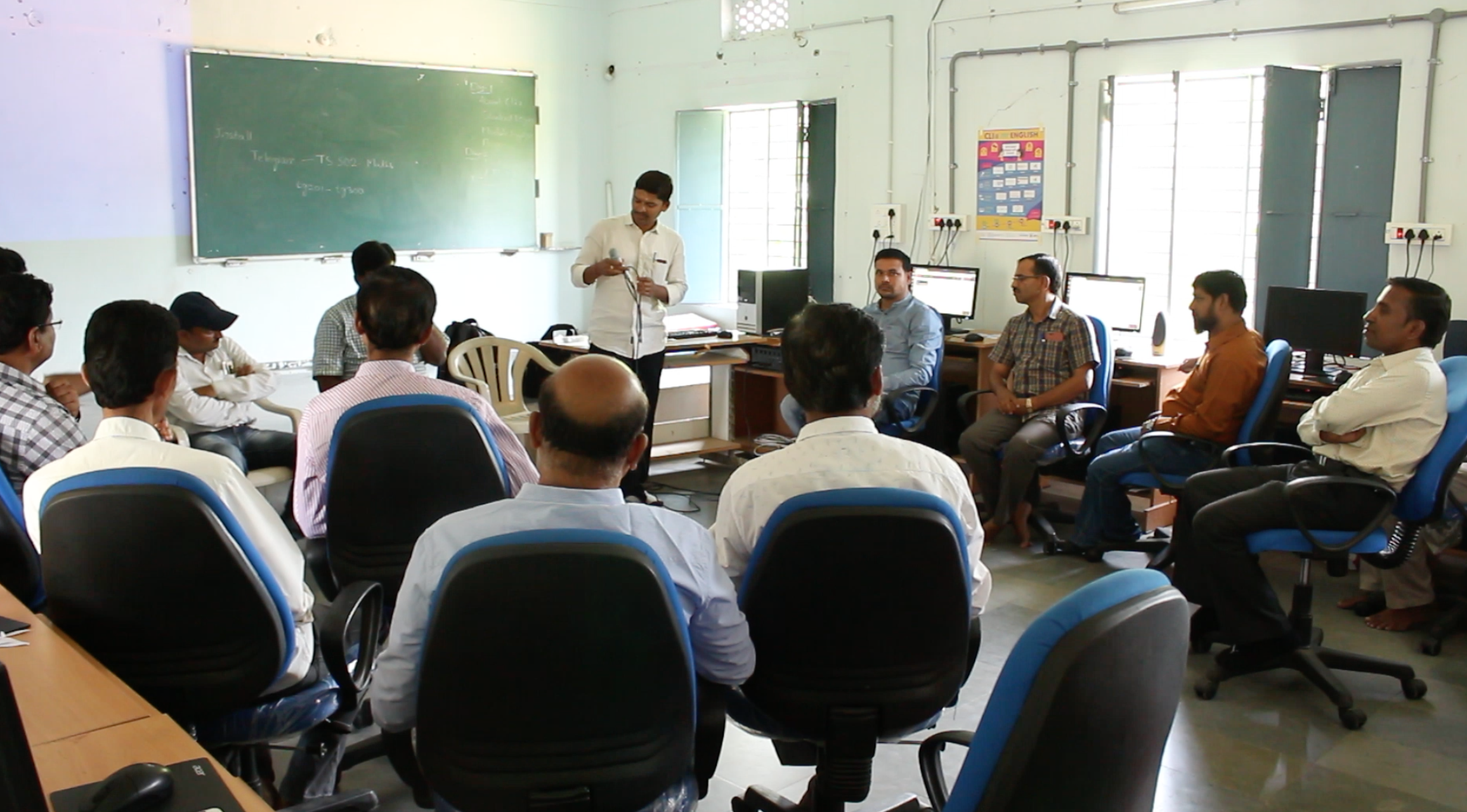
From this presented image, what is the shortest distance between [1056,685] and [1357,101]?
4588mm

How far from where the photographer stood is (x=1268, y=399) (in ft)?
13.6

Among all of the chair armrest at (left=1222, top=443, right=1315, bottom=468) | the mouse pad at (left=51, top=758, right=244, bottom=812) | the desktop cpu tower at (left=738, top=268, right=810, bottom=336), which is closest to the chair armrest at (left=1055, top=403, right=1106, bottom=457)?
the chair armrest at (left=1222, top=443, right=1315, bottom=468)

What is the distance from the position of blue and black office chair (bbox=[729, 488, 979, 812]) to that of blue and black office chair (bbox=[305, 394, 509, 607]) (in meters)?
0.83

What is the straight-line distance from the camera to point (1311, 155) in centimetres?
507

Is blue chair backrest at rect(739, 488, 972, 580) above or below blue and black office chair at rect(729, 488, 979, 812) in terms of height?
above

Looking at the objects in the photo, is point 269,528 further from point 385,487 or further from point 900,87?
point 900,87

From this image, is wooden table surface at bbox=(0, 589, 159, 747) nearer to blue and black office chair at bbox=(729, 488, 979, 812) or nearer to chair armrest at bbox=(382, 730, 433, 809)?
chair armrest at bbox=(382, 730, 433, 809)

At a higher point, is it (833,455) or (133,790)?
(833,455)

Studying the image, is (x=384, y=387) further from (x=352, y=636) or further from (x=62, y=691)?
(x=62, y=691)

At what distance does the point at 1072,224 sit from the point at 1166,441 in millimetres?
1711

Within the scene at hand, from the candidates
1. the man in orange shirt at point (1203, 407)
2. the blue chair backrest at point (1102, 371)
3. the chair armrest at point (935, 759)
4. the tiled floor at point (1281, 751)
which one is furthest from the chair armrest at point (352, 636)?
the blue chair backrest at point (1102, 371)

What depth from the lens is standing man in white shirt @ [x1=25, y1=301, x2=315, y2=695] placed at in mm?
2258

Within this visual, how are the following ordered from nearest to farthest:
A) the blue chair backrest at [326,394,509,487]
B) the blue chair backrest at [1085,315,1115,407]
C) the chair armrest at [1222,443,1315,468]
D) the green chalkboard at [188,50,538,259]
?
the blue chair backrest at [326,394,509,487]
the chair armrest at [1222,443,1315,468]
the blue chair backrest at [1085,315,1115,407]
the green chalkboard at [188,50,538,259]

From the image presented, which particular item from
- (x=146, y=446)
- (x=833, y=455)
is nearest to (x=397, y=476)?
(x=146, y=446)
